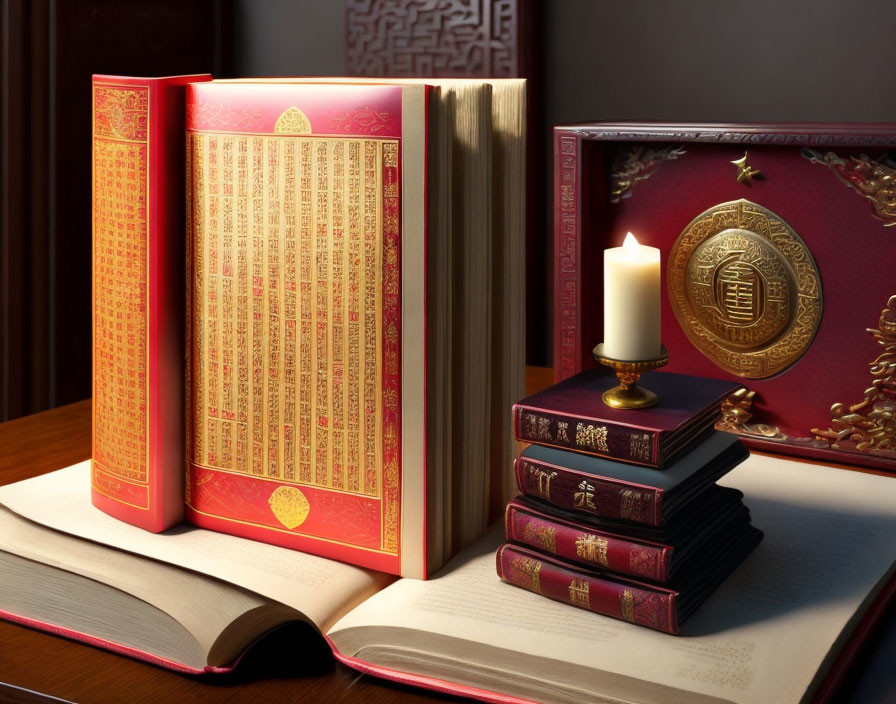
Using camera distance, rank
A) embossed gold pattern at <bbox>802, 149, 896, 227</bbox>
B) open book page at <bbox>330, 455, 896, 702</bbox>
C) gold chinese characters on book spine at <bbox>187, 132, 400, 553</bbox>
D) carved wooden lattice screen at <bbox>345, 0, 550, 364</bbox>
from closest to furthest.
→ open book page at <bbox>330, 455, 896, 702</bbox>, gold chinese characters on book spine at <bbox>187, 132, 400, 553</bbox>, embossed gold pattern at <bbox>802, 149, 896, 227</bbox>, carved wooden lattice screen at <bbox>345, 0, 550, 364</bbox>

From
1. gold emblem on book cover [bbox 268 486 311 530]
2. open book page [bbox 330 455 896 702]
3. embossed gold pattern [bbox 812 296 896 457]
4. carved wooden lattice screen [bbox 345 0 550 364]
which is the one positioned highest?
carved wooden lattice screen [bbox 345 0 550 364]

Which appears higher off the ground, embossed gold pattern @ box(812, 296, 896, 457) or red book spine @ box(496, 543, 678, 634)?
embossed gold pattern @ box(812, 296, 896, 457)

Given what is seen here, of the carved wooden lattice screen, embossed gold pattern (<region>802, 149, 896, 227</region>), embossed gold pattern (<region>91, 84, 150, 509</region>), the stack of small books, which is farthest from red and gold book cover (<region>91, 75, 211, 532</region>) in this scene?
the carved wooden lattice screen

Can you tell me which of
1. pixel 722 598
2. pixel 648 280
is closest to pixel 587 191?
pixel 648 280

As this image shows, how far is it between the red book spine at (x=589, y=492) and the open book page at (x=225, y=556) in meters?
0.11

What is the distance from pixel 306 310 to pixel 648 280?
0.19m

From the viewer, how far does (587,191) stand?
33.0 inches

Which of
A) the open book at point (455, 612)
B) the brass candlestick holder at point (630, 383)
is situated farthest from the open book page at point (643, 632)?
the brass candlestick holder at point (630, 383)

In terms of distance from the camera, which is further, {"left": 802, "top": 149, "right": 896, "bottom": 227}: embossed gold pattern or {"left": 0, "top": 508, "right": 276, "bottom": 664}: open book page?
{"left": 802, "top": 149, "right": 896, "bottom": 227}: embossed gold pattern

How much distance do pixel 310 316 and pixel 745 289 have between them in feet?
Result: 1.24

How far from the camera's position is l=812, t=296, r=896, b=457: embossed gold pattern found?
756 mm

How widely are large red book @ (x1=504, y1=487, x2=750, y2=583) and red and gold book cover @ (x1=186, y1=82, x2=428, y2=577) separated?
6cm

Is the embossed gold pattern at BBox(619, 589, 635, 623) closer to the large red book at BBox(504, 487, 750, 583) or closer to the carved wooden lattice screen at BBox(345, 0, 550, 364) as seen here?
the large red book at BBox(504, 487, 750, 583)

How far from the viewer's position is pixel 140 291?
625mm
